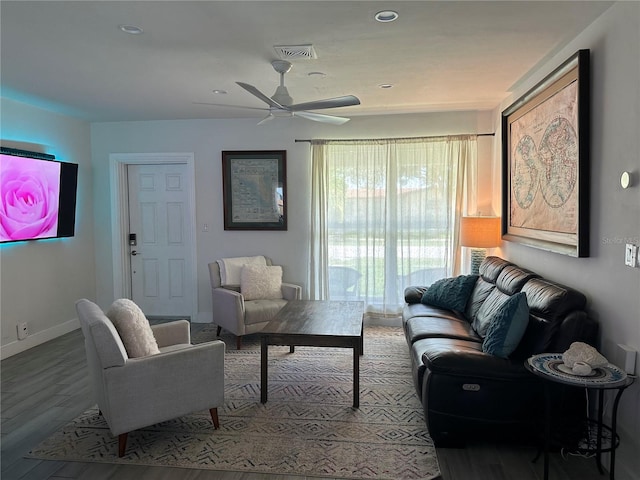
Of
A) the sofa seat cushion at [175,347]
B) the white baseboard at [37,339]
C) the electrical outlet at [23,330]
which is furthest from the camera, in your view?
the electrical outlet at [23,330]

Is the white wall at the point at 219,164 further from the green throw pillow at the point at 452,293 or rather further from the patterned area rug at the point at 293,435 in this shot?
the patterned area rug at the point at 293,435

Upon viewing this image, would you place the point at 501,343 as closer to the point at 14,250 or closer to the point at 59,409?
the point at 59,409

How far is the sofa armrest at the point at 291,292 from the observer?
16.4 feet

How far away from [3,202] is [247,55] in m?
2.79

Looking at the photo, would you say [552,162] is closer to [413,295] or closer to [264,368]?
[413,295]

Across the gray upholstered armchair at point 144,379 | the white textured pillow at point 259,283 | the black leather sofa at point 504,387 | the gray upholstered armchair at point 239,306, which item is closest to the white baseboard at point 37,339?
the gray upholstered armchair at point 239,306

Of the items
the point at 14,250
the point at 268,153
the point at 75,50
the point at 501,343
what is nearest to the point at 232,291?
the point at 268,153

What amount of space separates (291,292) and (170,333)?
186cm

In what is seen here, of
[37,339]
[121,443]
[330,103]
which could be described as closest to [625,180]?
A: [330,103]

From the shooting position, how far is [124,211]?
5812 millimetres

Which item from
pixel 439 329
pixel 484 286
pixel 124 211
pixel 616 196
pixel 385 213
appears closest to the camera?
pixel 616 196

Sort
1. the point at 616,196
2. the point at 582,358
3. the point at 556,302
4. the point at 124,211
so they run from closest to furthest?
the point at 582,358, the point at 616,196, the point at 556,302, the point at 124,211

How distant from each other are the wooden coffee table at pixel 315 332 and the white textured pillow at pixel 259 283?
42.6 inches

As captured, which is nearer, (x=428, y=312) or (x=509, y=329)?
(x=509, y=329)
